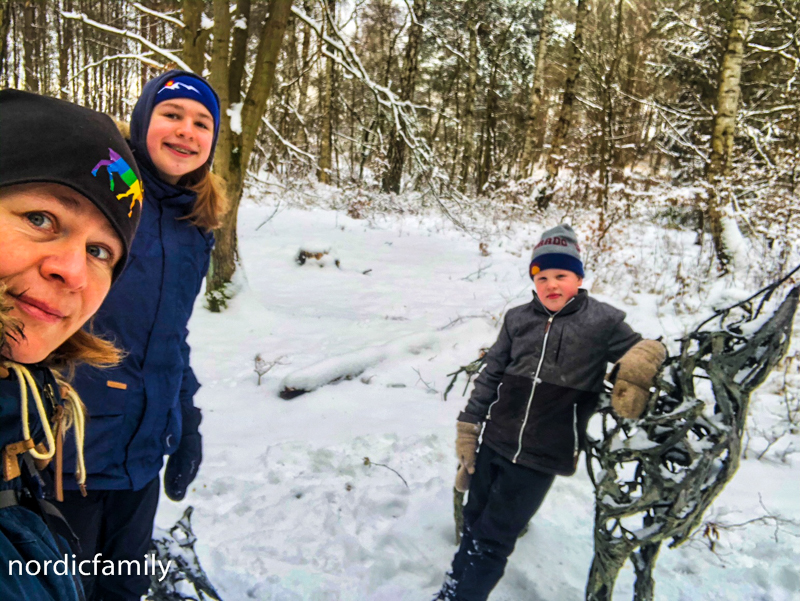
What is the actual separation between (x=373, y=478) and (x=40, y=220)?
224cm

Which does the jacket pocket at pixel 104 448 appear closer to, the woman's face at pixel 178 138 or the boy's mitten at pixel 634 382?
the woman's face at pixel 178 138

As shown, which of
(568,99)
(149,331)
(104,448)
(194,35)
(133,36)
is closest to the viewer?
(104,448)

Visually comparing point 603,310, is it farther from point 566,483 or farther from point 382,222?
point 382,222

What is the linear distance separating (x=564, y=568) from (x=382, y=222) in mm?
8785

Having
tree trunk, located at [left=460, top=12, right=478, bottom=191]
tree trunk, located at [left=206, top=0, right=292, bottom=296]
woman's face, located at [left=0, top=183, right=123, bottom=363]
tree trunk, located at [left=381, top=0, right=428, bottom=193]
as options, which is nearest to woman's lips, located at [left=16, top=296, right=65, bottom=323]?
woman's face, located at [left=0, top=183, right=123, bottom=363]

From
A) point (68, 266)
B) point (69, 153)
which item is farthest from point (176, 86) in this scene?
point (68, 266)

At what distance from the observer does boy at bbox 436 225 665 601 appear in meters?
1.77

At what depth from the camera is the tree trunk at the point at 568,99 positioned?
924cm

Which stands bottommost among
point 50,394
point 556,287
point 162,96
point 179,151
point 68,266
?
point 50,394

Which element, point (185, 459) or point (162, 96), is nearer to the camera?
point (162, 96)

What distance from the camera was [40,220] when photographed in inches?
26.5

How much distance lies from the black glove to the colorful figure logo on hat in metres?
1.07

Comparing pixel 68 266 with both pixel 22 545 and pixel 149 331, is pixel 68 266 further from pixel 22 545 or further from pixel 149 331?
pixel 149 331

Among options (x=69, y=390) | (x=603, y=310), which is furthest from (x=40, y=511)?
(x=603, y=310)
